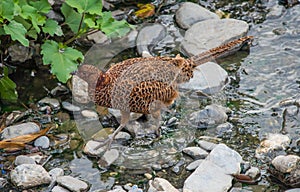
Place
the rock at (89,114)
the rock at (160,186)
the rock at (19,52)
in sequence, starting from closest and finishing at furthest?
the rock at (160,186) < the rock at (89,114) < the rock at (19,52)

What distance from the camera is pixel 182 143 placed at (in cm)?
566

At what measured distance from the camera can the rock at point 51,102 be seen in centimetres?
607

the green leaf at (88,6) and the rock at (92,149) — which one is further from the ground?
the green leaf at (88,6)

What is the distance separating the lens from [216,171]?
5.14 m

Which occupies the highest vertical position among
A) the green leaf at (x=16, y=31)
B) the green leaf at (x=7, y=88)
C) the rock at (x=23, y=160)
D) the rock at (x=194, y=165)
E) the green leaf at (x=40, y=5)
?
the green leaf at (x=40, y=5)

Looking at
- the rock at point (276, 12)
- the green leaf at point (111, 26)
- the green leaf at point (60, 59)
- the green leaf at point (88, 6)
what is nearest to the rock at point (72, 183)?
the green leaf at point (60, 59)

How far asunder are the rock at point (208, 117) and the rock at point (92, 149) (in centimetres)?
86

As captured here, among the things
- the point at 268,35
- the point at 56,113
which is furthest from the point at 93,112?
the point at 268,35

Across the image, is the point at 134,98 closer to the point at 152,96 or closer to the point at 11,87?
A: the point at 152,96

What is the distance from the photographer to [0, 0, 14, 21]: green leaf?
5336 mm

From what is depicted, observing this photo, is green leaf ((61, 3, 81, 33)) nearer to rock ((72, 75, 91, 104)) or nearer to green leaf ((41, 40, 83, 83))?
green leaf ((41, 40, 83, 83))

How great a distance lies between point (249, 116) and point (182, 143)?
0.68m

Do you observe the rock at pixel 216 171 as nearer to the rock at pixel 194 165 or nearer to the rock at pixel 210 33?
the rock at pixel 194 165

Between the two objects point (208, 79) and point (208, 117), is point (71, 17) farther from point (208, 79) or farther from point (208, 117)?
point (208, 117)
